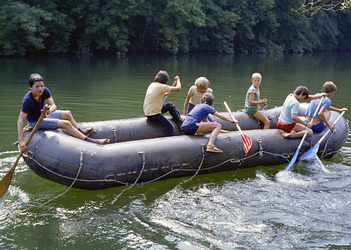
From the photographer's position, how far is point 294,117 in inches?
282

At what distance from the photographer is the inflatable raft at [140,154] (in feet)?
18.6

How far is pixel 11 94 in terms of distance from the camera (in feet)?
40.7

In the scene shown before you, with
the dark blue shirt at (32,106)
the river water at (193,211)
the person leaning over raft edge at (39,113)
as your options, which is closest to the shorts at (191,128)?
the river water at (193,211)

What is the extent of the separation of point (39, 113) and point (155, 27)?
79.7 ft

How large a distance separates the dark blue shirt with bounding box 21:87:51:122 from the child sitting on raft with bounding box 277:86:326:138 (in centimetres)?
408

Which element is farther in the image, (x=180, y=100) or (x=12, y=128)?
(x=180, y=100)

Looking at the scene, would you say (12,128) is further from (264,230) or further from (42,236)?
(264,230)

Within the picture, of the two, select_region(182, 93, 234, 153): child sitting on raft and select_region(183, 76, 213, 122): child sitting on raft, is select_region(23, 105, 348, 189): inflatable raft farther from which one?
select_region(183, 76, 213, 122): child sitting on raft

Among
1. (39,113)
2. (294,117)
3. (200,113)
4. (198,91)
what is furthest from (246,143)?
(39,113)

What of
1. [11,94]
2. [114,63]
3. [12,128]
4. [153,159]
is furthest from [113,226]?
[114,63]

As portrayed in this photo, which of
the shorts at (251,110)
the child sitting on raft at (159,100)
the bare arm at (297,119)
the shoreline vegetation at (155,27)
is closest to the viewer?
the child sitting on raft at (159,100)

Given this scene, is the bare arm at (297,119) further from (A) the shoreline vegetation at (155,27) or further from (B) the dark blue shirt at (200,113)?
(A) the shoreline vegetation at (155,27)

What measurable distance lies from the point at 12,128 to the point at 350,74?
1841 cm

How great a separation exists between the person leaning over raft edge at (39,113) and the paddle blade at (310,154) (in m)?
3.45
